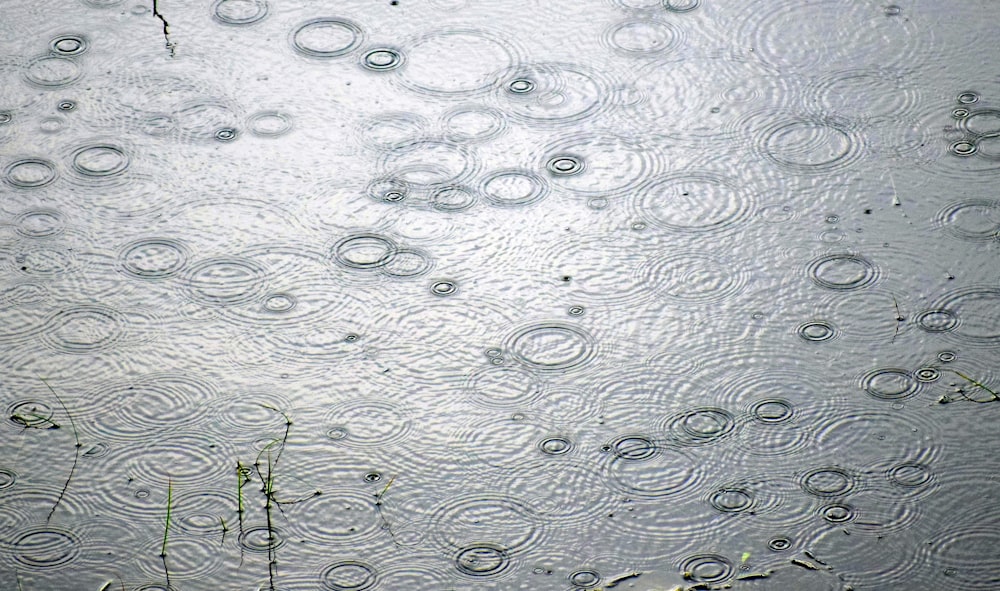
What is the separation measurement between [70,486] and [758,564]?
0.98m

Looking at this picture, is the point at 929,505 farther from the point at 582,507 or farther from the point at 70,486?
the point at 70,486

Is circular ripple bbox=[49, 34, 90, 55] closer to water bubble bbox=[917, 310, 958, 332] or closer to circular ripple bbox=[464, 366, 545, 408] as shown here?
circular ripple bbox=[464, 366, 545, 408]

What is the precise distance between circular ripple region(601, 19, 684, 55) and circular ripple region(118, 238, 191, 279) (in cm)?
96

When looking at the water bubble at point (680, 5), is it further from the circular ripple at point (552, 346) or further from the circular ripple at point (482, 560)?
the circular ripple at point (482, 560)

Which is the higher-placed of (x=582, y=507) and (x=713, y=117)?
(x=713, y=117)

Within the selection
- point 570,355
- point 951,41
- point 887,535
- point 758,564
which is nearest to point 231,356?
point 570,355

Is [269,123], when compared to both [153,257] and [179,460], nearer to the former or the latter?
[153,257]

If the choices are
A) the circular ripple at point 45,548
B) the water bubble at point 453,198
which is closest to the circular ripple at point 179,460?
the circular ripple at point 45,548

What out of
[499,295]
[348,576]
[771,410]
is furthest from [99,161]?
[771,410]

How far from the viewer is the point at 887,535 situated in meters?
1.76

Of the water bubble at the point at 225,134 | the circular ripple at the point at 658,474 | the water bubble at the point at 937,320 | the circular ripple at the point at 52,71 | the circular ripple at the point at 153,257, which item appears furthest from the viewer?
the circular ripple at the point at 52,71

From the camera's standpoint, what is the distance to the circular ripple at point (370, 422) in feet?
6.27

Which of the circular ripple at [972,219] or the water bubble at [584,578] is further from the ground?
the circular ripple at [972,219]

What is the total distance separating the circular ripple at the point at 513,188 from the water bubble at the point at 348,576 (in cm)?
76
